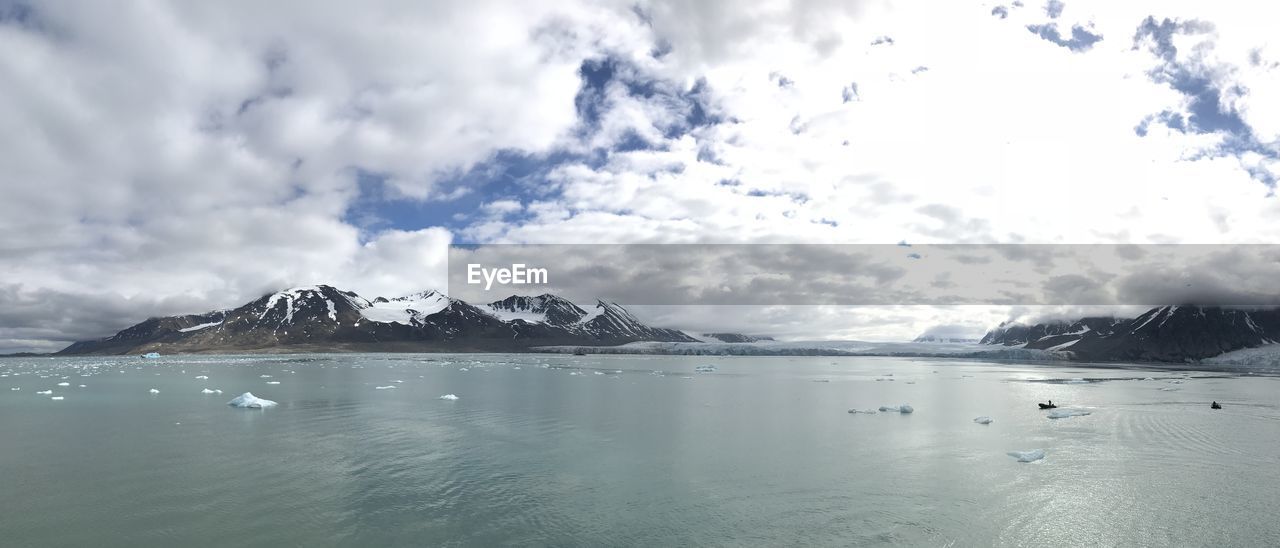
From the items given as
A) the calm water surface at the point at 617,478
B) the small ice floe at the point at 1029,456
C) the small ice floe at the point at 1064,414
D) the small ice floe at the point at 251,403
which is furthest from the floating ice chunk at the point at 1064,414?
the small ice floe at the point at 251,403

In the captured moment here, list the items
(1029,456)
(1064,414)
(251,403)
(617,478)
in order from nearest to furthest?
(617,478) < (1029,456) < (251,403) < (1064,414)

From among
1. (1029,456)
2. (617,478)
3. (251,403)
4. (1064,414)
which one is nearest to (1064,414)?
(1064,414)

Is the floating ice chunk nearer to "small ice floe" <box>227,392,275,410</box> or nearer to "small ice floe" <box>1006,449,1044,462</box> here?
"small ice floe" <box>1006,449,1044,462</box>

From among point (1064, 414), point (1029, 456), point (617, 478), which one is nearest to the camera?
point (617, 478)

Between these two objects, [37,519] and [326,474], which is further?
[326,474]

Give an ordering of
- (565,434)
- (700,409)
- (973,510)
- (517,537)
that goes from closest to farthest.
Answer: (517,537), (973,510), (565,434), (700,409)

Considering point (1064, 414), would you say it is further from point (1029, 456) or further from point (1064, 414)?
point (1029, 456)

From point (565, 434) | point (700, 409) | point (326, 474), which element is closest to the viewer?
point (326, 474)

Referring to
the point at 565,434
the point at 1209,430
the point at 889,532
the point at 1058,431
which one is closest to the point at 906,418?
the point at 1058,431

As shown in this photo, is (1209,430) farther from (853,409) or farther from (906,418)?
(853,409)
